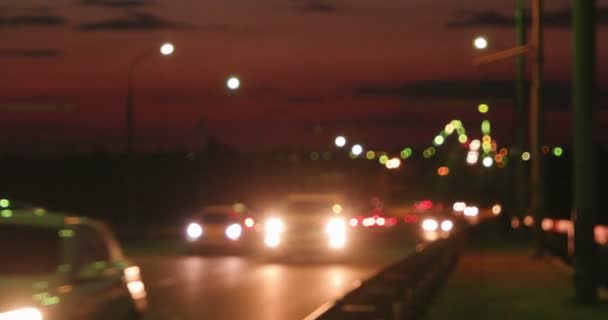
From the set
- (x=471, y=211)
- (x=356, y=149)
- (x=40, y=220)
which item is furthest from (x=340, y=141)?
(x=40, y=220)

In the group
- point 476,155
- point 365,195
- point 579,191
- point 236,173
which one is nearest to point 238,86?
point 365,195

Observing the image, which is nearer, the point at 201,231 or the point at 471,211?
the point at 201,231

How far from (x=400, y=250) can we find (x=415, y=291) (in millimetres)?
24480

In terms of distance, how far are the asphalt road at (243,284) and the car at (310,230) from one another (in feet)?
1.54

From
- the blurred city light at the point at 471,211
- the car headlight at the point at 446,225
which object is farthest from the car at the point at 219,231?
the blurred city light at the point at 471,211

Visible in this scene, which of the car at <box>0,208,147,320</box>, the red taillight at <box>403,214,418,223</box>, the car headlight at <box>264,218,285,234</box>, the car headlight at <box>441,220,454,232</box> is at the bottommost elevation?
the car at <box>0,208,147,320</box>

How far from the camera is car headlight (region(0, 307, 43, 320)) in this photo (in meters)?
8.78

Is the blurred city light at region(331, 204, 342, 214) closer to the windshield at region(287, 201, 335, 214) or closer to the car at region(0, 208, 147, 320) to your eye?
the windshield at region(287, 201, 335, 214)

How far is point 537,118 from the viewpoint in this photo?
36.7 meters

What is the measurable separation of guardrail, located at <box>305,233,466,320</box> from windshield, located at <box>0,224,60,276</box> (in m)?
3.08

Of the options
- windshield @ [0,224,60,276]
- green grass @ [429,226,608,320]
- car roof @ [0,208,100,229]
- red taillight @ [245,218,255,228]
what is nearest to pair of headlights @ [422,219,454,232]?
red taillight @ [245,218,255,228]

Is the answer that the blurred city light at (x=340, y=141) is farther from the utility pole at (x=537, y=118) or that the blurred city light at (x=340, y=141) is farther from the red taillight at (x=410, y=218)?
the utility pole at (x=537, y=118)

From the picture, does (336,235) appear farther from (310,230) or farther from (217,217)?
(217,217)

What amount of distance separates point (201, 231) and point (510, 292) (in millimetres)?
18228
